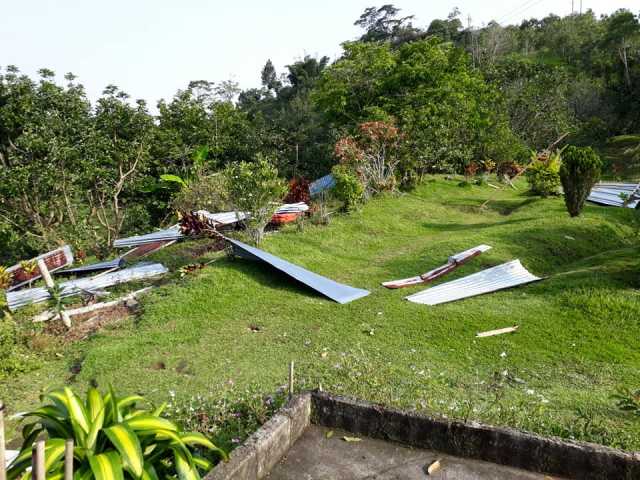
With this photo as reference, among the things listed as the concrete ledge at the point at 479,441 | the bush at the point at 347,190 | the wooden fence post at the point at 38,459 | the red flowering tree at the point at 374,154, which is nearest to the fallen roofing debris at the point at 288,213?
the bush at the point at 347,190

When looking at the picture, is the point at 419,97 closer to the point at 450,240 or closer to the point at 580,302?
the point at 450,240

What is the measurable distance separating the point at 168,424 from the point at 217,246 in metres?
8.65

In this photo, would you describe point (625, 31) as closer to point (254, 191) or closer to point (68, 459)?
point (254, 191)

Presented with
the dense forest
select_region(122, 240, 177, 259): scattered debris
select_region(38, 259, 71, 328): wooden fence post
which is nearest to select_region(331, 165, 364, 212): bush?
the dense forest

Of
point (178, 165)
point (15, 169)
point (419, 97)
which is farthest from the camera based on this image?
point (178, 165)

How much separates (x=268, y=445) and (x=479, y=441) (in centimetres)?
126

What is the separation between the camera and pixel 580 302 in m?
7.29

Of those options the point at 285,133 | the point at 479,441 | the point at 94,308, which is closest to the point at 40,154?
the point at 94,308

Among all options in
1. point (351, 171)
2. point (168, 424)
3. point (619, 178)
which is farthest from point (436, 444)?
point (619, 178)

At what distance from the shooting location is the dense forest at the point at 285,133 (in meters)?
14.3

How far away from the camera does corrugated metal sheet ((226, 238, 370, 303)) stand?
8.41m

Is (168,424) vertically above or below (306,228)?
above

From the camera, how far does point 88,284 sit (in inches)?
364

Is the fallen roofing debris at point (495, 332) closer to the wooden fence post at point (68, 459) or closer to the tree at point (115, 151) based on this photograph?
the wooden fence post at point (68, 459)
